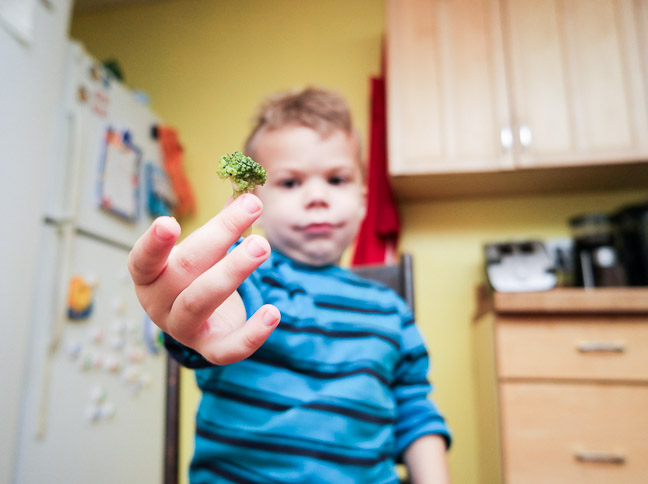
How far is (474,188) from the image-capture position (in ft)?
5.71

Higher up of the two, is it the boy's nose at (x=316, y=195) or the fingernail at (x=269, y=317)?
the boy's nose at (x=316, y=195)

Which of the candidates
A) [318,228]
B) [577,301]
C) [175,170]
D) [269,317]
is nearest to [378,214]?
[577,301]

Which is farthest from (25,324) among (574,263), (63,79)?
(574,263)

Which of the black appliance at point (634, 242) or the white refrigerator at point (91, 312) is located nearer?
the white refrigerator at point (91, 312)

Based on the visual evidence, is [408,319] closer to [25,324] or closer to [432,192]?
[25,324]

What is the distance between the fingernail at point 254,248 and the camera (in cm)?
24

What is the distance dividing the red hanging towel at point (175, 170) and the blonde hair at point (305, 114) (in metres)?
1.32

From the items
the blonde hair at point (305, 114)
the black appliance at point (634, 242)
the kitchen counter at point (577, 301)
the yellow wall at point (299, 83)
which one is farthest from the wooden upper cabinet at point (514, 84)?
the blonde hair at point (305, 114)

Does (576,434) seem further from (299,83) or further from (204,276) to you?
(299,83)

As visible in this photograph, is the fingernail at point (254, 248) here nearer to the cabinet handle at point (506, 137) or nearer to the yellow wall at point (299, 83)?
the cabinet handle at point (506, 137)

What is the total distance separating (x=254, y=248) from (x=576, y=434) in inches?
47.8

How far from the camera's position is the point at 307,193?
18.1 inches

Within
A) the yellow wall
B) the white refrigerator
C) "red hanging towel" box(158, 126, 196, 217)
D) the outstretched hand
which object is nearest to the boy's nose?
the outstretched hand

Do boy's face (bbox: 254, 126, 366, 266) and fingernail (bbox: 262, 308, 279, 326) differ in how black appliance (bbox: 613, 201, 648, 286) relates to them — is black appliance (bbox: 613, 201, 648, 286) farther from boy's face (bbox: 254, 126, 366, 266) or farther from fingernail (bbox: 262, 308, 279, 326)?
fingernail (bbox: 262, 308, 279, 326)
